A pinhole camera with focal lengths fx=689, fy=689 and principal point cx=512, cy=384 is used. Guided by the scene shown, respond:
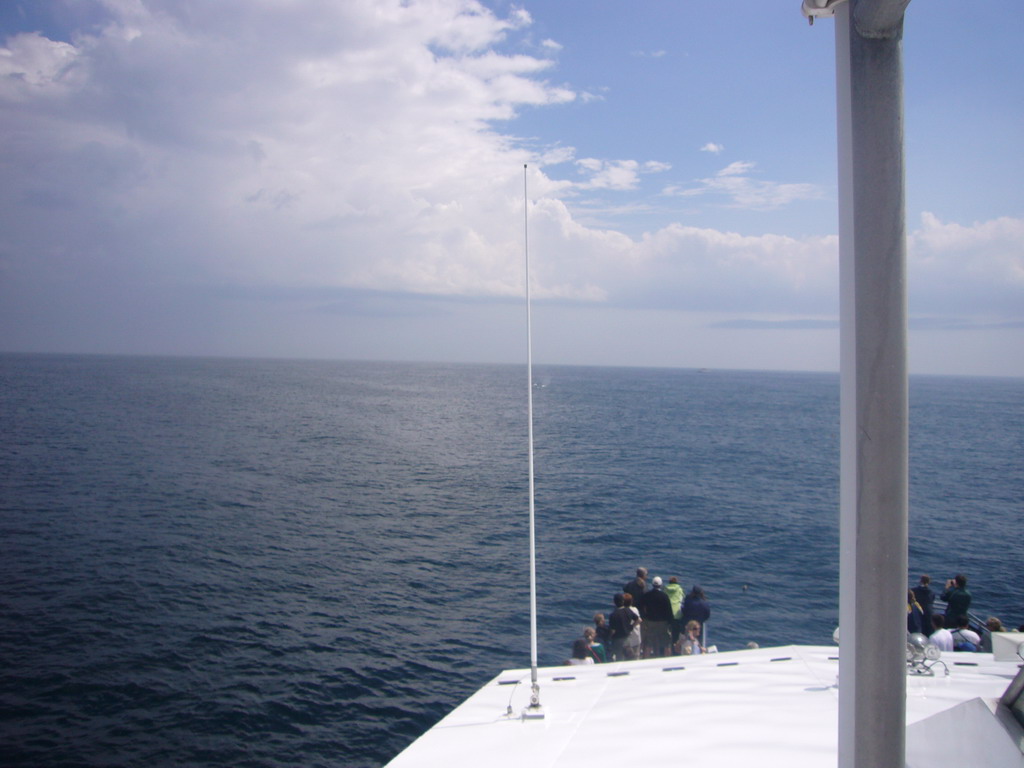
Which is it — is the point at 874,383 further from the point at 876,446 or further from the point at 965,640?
the point at 965,640

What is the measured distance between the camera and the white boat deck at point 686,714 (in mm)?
Answer: 4598

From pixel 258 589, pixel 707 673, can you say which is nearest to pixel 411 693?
pixel 258 589

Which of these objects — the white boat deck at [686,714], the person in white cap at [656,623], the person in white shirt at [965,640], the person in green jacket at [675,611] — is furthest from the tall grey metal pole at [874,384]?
the person in white shirt at [965,640]

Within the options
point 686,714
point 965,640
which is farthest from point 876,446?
point 965,640

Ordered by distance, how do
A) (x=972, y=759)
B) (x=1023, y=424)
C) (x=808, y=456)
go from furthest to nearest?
1. (x=1023, y=424)
2. (x=808, y=456)
3. (x=972, y=759)

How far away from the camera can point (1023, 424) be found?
8512 centimetres

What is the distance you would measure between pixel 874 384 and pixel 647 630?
1005cm

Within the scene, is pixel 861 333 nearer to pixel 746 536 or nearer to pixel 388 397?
pixel 746 536

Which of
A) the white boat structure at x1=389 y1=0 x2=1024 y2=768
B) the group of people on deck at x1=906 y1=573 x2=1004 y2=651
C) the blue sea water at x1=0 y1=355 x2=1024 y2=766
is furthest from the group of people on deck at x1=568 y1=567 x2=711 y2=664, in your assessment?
the white boat structure at x1=389 y1=0 x2=1024 y2=768

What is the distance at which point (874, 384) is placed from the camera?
217 cm

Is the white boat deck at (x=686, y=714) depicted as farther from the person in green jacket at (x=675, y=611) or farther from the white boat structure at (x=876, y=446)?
the person in green jacket at (x=675, y=611)

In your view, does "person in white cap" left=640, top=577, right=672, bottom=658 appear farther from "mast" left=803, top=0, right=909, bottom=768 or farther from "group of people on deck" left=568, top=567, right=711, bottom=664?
"mast" left=803, top=0, right=909, bottom=768

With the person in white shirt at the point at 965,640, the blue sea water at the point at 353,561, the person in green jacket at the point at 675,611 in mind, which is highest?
the person in white shirt at the point at 965,640

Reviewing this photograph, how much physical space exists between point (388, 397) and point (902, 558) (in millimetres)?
109979
